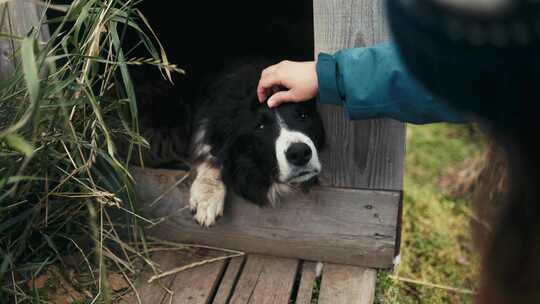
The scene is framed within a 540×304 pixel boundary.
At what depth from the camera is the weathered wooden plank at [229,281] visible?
2232mm

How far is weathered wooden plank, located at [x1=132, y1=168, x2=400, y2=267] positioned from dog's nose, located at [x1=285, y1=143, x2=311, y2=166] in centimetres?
29

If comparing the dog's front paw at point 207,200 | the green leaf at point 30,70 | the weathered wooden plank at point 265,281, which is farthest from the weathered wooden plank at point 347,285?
the green leaf at point 30,70

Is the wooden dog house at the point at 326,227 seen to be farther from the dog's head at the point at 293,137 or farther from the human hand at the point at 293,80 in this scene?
the human hand at the point at 293,80

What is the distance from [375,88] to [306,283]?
2.95 feet

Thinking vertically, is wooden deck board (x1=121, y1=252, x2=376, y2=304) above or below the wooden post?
below

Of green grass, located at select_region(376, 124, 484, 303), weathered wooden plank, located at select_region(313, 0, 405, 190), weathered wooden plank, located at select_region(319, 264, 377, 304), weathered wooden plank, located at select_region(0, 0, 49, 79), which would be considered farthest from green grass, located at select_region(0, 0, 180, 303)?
green grass, located at select_region(376, 124, 484, 303)

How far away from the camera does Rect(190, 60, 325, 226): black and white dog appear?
86.0 inches

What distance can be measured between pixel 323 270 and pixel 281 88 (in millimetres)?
778

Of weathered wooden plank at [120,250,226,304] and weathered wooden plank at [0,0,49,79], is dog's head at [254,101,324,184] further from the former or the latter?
weathered wooden plank at [0,0,49,79]

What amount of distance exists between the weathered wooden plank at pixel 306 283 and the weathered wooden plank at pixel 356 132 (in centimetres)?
35

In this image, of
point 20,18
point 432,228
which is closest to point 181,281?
point 20,18

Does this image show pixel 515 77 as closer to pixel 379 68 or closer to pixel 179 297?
pixel 379 68

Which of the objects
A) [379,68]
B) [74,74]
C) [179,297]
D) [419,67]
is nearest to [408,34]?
[419,67]

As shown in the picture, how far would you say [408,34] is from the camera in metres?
0.65
